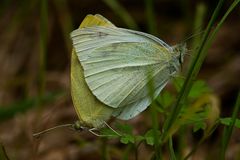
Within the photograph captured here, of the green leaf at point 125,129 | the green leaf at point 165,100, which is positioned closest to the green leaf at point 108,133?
the green leaf at point 125,129

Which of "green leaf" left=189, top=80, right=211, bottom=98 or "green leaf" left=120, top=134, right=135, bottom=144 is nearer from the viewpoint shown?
"green leaf" left=120, top=134, right=135, bottom=144

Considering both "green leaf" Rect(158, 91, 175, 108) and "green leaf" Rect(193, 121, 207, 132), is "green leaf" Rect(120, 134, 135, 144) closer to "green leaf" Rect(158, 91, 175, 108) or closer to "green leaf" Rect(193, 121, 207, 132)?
"green leaf" Rect(193, 121, 207, 132)

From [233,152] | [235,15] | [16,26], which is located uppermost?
[235,15]

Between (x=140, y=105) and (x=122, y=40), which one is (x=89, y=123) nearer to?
(x=140, y=105)

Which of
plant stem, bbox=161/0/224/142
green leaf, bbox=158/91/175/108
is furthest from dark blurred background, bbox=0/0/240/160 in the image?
plant stem, bbox=161/0/224/142

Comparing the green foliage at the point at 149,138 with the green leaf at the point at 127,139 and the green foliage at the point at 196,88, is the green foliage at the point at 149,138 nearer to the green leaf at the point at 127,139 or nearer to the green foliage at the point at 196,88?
the green leaf at the point at 127,139

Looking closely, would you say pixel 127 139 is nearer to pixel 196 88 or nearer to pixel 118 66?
pixel 196 88

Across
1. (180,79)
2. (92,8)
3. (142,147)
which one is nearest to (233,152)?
(142,147)
